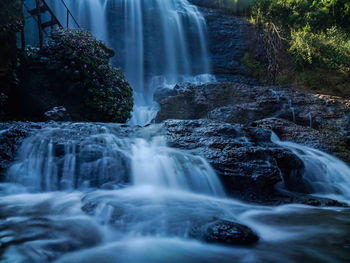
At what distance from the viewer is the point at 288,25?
12.6m

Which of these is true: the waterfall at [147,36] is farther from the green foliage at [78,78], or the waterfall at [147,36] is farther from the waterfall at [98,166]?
the waterfall at [98,166]

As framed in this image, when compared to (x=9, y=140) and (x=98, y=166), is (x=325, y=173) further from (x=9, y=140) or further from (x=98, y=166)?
(x=9, y=140)

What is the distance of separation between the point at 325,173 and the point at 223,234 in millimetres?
3524

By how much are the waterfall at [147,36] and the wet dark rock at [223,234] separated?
11.7 meters

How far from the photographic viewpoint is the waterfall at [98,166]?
3.34 metres

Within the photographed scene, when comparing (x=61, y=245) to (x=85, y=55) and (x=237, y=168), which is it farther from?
(x=85, y=55)

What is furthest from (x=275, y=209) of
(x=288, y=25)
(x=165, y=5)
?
(x=165, y=5)

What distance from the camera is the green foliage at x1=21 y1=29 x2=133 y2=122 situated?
23.7 feet

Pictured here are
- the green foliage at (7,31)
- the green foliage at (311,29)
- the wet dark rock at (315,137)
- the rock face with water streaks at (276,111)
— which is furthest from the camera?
the green foliage at (311,29)

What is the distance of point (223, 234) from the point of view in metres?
1.88

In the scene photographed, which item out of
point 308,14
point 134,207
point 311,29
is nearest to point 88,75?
point 134,207

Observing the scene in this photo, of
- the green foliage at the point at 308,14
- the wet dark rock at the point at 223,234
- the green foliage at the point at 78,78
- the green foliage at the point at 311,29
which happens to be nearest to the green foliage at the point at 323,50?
the green foliage at the point at 311,29

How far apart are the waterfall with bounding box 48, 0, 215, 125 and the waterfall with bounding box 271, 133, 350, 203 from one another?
30.3ft

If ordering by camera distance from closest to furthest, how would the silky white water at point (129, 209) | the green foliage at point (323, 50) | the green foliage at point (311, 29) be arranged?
the silky white water at point (129, 209) < the green foliage at point (323, 50) < the green foliage at point (311, 29)
